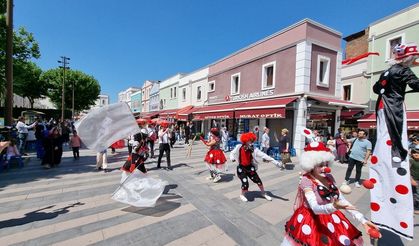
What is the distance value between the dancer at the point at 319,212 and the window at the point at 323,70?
432 inches

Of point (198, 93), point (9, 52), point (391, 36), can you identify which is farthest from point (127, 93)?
point (391, 36)

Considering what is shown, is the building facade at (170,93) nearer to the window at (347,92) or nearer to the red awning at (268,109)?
the red awning at (268,109)

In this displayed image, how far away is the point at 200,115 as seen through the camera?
18406 mm

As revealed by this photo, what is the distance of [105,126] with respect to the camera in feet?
15.5

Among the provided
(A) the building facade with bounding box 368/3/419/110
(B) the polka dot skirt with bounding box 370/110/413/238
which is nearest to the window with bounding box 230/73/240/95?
(A) the building facade with bounding box 368/3/419/110

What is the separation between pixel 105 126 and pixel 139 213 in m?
1.93

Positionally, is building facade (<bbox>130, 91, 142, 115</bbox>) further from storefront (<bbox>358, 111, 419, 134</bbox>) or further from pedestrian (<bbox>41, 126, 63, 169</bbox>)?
storefront (<bbox>358, 111, 419, 134</bbox>)

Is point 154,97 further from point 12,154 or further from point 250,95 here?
point 12,154

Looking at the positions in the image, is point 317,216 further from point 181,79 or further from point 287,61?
point 181,79

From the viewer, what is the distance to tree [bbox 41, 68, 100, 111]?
3638 centimetres

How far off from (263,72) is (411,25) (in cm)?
796

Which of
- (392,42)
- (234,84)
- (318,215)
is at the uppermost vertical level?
(392,42)

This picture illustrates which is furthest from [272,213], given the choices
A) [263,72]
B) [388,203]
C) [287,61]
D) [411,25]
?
[411,25]

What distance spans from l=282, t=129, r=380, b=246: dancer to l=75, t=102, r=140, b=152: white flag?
3824 millimetres
